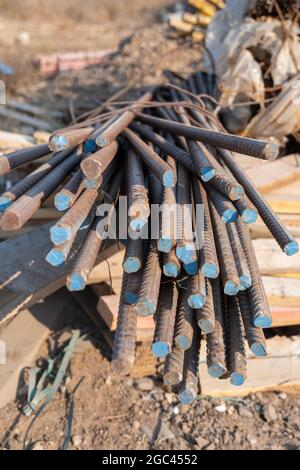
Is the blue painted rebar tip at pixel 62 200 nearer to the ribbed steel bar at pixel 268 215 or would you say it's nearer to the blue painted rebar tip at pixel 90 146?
the blue painted rebar tip at pixel 90 146

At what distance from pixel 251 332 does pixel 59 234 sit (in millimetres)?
960

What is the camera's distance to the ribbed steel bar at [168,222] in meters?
2.09

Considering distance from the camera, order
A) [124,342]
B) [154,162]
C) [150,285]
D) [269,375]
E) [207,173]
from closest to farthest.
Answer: [124,342] → [150,285] → [207,173] → [154,162] → [269,375]

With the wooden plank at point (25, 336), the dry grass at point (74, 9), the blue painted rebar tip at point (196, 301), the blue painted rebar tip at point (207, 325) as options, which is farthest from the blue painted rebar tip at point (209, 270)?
the dry grass at point (74, 9)

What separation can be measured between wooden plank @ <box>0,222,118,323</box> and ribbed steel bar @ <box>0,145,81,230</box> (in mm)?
436

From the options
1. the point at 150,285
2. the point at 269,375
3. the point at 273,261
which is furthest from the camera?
the point at 273,261

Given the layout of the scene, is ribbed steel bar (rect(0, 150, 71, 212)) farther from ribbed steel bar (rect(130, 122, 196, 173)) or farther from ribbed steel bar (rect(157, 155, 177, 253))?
ribbed steel bar (rect(157, 155, 177, 253))

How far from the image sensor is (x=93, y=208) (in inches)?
102

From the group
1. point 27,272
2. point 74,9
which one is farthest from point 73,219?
point 74,9

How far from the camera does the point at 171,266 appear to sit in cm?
215

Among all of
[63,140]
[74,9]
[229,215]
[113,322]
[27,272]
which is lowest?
[74,9]

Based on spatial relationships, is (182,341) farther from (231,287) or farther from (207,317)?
(231,287)

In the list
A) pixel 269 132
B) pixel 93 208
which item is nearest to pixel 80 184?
pixel 93 208
